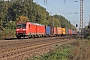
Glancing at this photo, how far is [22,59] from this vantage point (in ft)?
46.7

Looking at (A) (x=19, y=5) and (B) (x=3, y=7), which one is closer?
(B) (x=3, y=7)

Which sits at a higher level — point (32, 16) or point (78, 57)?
point (32, 16)

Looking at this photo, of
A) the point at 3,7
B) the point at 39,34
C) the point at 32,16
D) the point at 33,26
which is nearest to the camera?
the point at 33,26

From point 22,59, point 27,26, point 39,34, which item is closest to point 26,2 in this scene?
point 39,34

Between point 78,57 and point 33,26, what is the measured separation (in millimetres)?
35756

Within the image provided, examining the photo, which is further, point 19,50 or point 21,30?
point 21,30

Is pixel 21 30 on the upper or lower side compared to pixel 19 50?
upper

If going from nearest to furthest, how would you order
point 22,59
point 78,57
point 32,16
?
point 78,57, point 22,59, point 32,16

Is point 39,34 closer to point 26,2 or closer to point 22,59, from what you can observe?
point 22,59

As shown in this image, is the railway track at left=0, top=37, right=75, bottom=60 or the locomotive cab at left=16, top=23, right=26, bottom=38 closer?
the railway track at left=0, top=37, right=75, bottom=60

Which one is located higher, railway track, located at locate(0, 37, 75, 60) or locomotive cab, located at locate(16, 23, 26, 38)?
locomotive cab, located at locate(16, 23, 26, 38)

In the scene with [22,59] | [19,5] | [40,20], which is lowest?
[22,59]

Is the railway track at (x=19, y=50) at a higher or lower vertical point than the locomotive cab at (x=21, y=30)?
lower

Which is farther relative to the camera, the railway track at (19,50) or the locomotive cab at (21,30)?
the locomotive cab at (21,30)
